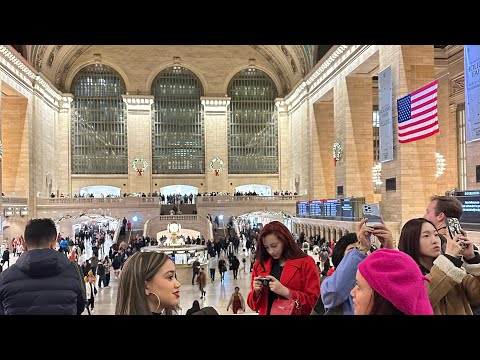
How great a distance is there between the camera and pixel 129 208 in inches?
1372

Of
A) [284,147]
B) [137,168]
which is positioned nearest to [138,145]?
[137,168]

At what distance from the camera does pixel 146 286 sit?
2.43 meters

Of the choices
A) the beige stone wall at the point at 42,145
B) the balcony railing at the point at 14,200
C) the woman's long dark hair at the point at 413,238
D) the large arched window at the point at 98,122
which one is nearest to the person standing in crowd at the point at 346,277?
the woman's long dark hair at the point at 413,238

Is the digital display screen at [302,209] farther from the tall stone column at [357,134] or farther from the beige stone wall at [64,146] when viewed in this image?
the beige stone wall at [64,146]

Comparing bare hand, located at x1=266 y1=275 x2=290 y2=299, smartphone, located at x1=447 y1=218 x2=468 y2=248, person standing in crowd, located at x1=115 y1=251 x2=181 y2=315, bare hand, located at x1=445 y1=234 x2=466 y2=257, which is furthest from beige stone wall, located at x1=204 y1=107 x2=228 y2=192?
person standing in crowd, located at x1=115 y1=251 x2=181 y2=315

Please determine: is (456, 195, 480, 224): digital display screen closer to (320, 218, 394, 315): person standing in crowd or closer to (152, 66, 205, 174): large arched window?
(320, 218, 394, 315): person standing in crowd

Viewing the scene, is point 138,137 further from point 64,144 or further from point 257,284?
point 257,284

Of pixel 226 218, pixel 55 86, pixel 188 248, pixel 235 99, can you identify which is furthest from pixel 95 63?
pixel 188 248

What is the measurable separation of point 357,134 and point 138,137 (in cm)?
2268

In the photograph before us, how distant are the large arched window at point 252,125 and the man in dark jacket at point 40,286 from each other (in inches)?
1636

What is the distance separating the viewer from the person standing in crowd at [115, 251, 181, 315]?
2.38 metres

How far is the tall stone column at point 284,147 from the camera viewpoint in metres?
Result: 44.0
